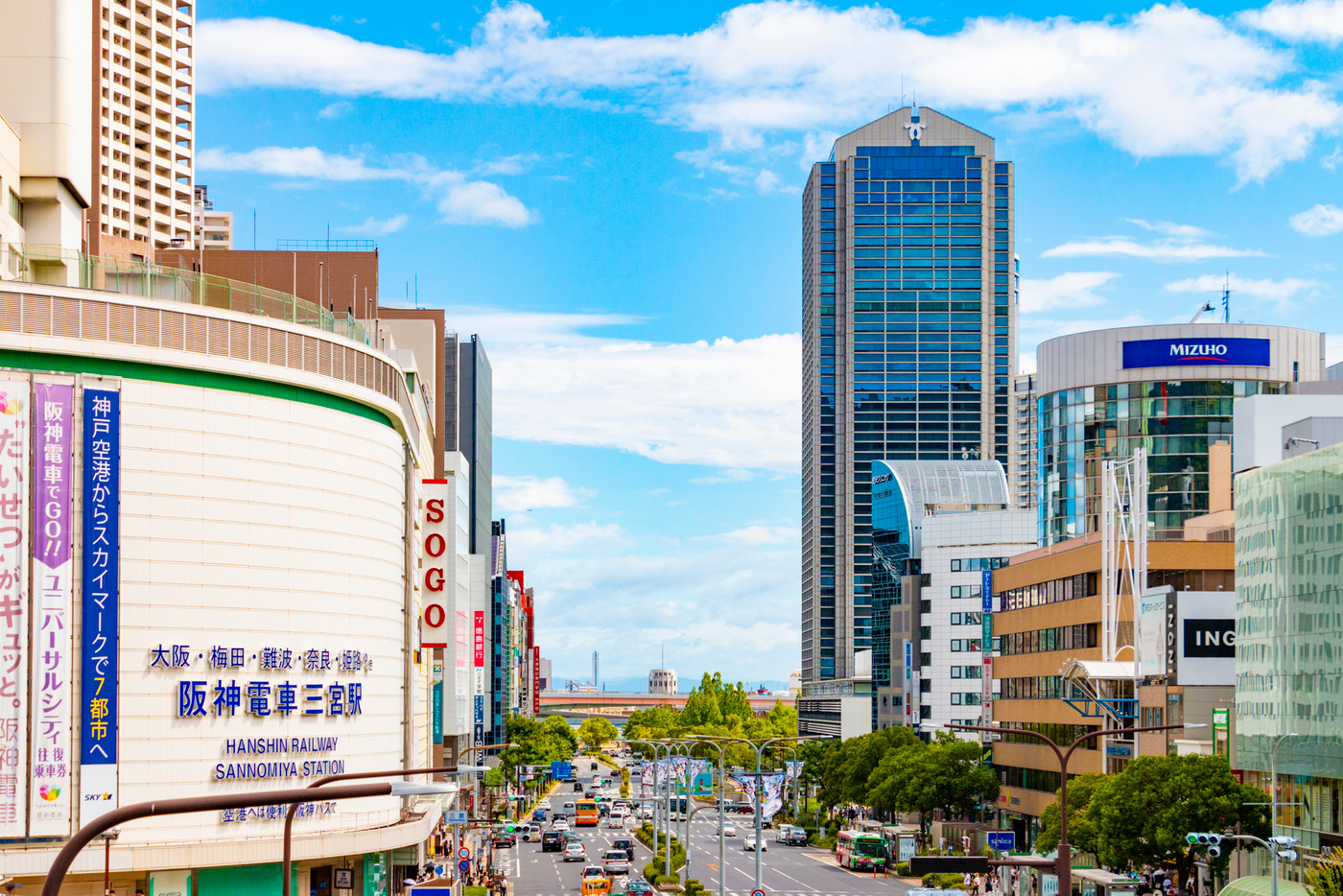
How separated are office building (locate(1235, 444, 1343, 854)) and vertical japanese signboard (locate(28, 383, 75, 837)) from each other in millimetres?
50862

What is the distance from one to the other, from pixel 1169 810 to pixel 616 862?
146 ft

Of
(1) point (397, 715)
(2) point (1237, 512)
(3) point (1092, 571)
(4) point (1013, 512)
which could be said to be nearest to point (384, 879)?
(1) point (397, 715)

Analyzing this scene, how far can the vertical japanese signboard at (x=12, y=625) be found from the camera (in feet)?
179

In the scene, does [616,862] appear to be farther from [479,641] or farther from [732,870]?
[479,641]

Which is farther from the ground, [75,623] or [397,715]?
[75,623]

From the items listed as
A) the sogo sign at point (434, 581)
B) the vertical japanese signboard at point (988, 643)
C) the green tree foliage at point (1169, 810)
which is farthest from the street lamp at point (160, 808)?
the vertical japanese signboard at point (988, 643)

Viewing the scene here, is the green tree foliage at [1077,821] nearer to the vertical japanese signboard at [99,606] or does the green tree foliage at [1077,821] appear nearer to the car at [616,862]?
the car at [616,862]

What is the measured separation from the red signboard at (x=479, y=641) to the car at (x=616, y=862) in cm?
4236

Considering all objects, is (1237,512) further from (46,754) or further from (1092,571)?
(46,754)

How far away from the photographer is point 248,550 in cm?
6106

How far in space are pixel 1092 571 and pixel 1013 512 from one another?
76992 mm

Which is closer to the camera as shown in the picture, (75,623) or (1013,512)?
(75,623)

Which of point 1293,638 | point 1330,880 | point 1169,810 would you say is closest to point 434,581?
point 1169,810

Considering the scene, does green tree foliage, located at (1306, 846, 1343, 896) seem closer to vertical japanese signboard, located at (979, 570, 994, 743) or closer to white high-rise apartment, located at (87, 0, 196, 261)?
vertical japanese signboard, located at (979, 570, 994, 743)
